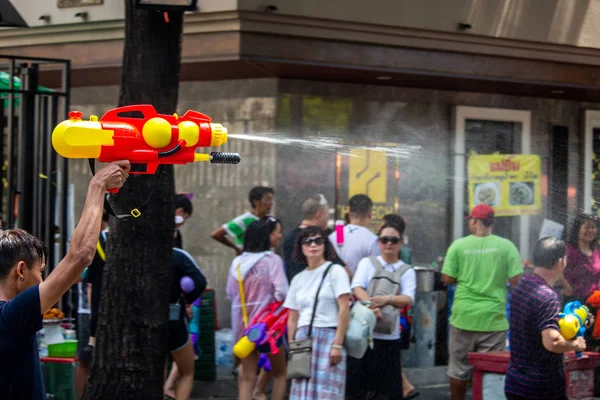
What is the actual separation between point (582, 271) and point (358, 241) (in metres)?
1.70

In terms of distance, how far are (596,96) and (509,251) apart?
5126mm

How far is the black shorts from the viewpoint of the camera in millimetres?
7172

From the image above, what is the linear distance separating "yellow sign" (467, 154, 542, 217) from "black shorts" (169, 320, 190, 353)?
9.79ft

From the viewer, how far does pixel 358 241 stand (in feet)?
25.8

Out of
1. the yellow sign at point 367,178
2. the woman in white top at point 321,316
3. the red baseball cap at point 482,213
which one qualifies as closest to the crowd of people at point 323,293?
the woman in white top at point 321,316

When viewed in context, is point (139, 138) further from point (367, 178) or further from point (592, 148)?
point (592, 148)

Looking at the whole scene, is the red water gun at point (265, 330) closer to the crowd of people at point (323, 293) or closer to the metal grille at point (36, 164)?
the crowd of people at point (323, 293)

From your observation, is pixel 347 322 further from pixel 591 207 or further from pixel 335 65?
pixel 335 65

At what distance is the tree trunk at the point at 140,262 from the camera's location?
6.10 meters

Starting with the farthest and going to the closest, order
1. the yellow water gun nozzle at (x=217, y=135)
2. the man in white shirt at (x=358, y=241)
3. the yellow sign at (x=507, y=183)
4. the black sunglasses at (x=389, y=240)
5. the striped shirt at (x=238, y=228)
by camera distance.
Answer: the yellow sign at (x=507, y=183), the striped shirt at (x=238, y=228), the man in white shirt at (x=358, y=241), the black sunglasses at (x=389, y=240), the yellow water gun nozzle at (x=217, y=135)

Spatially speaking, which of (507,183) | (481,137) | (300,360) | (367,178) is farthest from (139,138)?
(481,137)

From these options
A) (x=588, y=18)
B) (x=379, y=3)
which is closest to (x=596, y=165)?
(x=588, y=18)

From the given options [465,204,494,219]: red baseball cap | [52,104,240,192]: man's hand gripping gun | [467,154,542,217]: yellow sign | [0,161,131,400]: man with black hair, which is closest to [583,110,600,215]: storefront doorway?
A: [467,154,542,217]: yellow sign

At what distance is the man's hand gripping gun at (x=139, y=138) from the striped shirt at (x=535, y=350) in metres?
2.65
